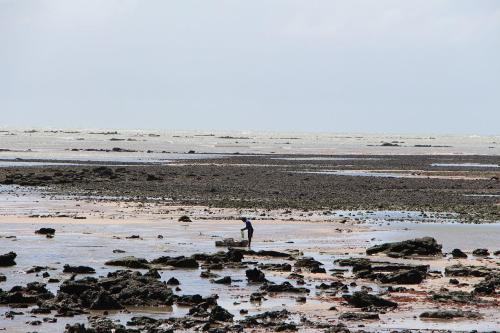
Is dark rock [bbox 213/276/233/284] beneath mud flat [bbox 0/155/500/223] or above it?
above

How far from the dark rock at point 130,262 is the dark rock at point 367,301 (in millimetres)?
7797

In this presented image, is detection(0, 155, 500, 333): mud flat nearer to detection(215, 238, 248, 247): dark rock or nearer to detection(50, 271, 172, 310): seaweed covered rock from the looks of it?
detection(50, 271, 172, 310): seaweed covered rock

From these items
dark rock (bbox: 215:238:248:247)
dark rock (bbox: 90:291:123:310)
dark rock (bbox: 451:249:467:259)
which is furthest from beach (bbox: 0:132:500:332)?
dark rock (bbox: 451:249:467:259)

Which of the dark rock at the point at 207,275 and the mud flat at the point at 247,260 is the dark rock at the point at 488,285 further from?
the dark rock at the point at 207,275

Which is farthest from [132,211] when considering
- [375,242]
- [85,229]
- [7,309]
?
[7,309]

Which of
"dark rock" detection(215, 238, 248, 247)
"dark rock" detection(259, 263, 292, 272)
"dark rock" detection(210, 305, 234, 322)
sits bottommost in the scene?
"dark rock" detection(215, 238, 248, 247)

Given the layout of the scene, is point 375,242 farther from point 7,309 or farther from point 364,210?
point 7,309

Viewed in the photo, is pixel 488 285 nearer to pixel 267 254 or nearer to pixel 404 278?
pixel 404 278

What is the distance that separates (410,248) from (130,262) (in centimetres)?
973

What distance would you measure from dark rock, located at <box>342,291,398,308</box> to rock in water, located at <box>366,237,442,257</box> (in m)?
9.85

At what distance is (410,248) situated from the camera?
33031mm

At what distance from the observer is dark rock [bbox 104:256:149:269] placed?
28.8 meters

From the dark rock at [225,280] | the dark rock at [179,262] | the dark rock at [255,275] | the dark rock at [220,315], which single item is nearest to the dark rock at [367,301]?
the dark rock at [220,315]

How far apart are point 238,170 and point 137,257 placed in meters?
54.1
